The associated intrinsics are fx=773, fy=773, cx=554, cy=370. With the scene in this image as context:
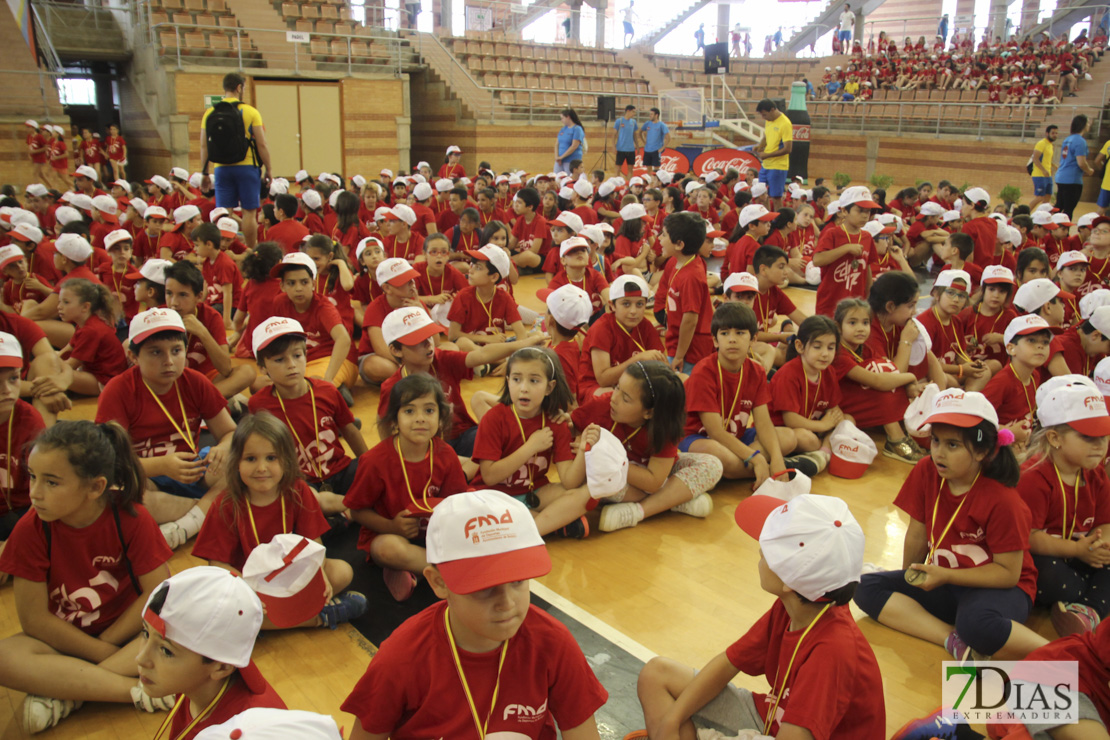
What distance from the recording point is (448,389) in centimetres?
427

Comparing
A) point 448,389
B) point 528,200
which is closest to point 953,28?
point 528,200

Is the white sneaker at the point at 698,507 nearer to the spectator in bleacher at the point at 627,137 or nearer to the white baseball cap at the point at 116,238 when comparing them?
the white baseball cap at the point at 116,238

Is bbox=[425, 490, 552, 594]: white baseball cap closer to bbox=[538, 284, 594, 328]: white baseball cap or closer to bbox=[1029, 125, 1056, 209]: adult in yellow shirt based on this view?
bbox=[538, 284, 594, 328]: white baseball cap

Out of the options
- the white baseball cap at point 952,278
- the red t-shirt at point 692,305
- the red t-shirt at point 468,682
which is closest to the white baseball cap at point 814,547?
the red t-shirt at point 468,682

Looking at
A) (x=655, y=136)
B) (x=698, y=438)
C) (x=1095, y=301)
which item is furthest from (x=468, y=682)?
(x=655, y=136)

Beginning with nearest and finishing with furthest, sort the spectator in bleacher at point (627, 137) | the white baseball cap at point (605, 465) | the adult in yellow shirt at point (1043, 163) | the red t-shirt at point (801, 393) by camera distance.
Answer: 1. the white baseball cap at point (605, 465)
2. the red t-shirt at point (801, 393)
3. the adult in yellow shirt at point (1043, 163)
4. the spectator in bleacher at point (627, 137)

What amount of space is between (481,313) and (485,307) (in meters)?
0.05

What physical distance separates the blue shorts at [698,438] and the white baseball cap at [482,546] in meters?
2.68

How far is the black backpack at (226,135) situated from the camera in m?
7.48

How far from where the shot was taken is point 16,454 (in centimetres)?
313

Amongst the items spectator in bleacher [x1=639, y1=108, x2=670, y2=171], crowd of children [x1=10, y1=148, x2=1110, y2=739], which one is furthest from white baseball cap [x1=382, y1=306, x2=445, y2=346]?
spectator in bleacher [x1=639, y1=108, x2=670, y2=171]

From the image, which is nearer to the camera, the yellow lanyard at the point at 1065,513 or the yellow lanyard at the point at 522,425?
the yellow lanyard at the point at 1065,513

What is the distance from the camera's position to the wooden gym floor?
8.38 feet

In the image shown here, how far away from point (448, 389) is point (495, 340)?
1.31 metres
